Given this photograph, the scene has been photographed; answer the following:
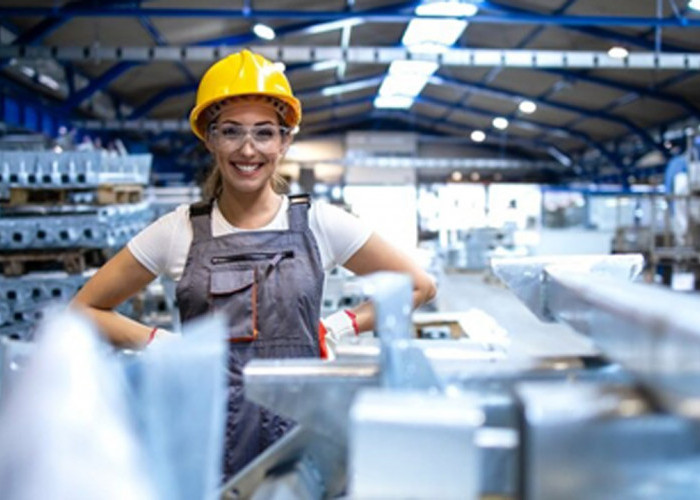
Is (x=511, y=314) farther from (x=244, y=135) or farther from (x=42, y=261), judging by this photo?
(x=244, y=135)

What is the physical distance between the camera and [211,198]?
2074 millimetres

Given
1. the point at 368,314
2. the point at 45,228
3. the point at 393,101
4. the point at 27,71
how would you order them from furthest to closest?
the point at 393,101 → the point at 27,71 → the point at 45,228 → the point at 368,314

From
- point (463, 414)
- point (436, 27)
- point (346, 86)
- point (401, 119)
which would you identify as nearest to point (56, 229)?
point (463, 414)

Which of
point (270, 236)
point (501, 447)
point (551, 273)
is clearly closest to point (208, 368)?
point (501, 447)

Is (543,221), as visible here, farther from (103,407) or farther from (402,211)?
(103,407)

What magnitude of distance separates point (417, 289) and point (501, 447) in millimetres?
1574

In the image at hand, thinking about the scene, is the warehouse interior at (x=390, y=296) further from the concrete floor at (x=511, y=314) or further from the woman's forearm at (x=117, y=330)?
the woman's forearm at (x=117, y=330)

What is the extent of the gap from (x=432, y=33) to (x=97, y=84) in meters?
5.14

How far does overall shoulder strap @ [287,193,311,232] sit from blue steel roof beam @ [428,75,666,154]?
12720 mm

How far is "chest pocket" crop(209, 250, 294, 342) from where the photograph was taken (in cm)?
177

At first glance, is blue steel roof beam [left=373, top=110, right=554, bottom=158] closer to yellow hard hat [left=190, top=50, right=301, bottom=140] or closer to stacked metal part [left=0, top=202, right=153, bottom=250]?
stacked metal part [left=0, top=202, right=153, bottom=250]

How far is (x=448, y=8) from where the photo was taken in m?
8.95

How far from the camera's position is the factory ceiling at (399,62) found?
818cm

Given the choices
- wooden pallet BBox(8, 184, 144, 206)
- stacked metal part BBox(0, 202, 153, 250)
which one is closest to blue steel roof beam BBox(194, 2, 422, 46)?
wooden pallet BBox(8, 184, 144, 206)
